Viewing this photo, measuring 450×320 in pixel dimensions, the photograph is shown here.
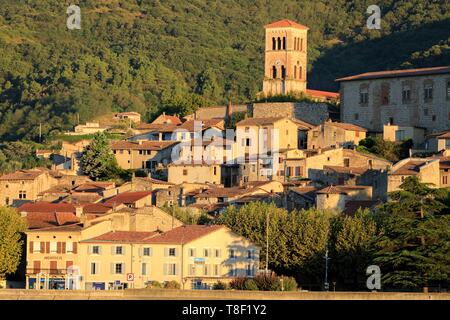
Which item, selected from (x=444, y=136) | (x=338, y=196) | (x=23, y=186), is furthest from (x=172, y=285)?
(x=23, y=186)

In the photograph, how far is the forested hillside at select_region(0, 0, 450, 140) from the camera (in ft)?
495

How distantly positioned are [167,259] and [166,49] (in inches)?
3696

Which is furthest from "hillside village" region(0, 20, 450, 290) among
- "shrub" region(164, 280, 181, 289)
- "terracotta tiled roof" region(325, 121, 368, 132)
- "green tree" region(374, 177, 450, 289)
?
"green tree" region(374, 177, 450, 289)

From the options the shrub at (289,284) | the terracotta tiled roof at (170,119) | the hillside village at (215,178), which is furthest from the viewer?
the terracotta tiled roof at (170,119)

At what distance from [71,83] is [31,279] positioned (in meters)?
74.2

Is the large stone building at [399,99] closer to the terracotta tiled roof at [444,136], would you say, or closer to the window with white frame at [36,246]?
the terracotta tiled roof at [444,136]

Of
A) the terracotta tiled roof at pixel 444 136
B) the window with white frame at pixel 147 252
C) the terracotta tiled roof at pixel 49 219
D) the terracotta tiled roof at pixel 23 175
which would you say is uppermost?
the terracotta tiled roof at pixel 444 136

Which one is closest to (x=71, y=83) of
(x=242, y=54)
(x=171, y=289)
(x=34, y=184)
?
(x=242, y=54)

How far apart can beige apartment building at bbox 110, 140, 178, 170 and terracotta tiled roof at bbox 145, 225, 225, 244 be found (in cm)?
2348

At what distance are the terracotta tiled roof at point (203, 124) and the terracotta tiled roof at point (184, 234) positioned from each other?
25.9 m

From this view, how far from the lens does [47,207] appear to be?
90125mm

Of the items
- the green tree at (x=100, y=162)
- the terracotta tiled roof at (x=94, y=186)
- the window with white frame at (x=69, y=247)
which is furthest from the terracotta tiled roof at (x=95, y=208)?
the green tree at (x=100, y=162)

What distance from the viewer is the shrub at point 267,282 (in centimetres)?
7662

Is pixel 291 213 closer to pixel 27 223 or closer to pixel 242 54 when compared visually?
pixel 27 223
